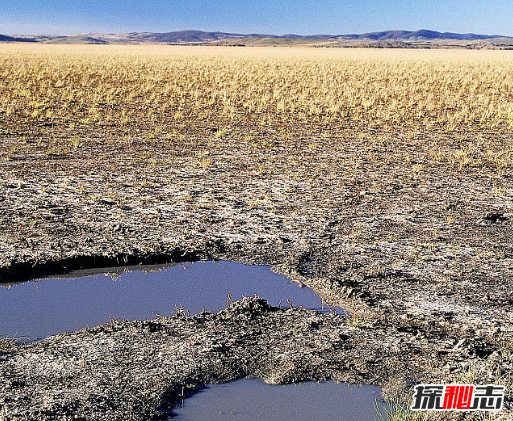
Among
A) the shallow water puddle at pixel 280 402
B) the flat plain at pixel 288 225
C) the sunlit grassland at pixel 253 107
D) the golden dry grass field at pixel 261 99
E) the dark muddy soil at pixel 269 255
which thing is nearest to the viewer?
the shallow water puddle at pixel 280 402

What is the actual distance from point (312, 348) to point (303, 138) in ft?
32.8

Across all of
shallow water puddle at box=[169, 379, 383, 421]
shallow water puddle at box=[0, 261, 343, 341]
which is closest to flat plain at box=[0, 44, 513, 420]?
shallow water puddle at box=[169, 379, 383, 421]

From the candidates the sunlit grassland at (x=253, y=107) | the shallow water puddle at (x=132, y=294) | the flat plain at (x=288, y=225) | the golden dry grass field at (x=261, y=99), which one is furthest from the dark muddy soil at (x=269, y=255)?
the golden dry grass field at (x=261, y=99)

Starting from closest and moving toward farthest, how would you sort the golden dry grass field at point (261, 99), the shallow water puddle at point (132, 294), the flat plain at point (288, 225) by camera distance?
the flat plain at point (288, 225)
the shallow water puddle at point (132, 294)
the golden dry grass field at point (261, 99)

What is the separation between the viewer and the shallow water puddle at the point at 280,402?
3768mm

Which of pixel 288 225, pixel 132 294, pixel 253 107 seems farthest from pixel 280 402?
pixel 253 107

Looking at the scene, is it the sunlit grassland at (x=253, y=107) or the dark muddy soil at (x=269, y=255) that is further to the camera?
the sunlit grassland at (x=253, y=107)

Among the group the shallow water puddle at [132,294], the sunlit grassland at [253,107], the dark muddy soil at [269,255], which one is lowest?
the shallow water puddle at [132,294]

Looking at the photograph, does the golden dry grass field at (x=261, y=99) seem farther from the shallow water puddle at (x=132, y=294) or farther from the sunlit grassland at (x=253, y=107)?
the shallow water puddle at (x=132, y=294)

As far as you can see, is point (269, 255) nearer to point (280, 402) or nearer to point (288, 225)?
point (288, 225)

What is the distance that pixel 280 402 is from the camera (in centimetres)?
392

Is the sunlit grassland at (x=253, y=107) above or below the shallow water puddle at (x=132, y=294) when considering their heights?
above

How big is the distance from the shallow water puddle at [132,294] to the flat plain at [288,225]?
0.24m

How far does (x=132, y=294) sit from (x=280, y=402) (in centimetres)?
214
